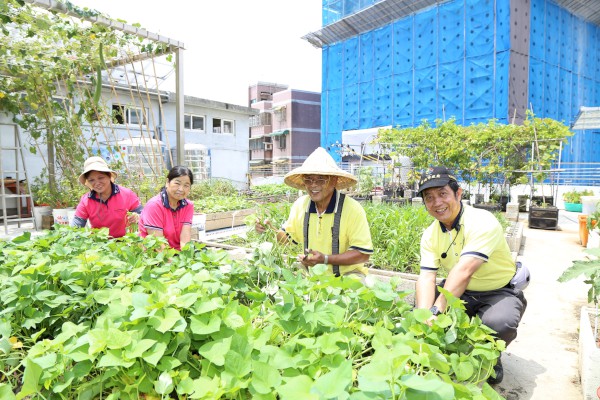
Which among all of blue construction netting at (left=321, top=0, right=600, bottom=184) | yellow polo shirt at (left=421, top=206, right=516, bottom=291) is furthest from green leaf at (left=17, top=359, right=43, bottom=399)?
blue construction netting at (left=321, top=0, right=600, bottom=184)

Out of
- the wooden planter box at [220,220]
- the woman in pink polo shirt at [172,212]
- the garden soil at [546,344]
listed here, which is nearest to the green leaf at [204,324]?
the garden soil at [546,344]

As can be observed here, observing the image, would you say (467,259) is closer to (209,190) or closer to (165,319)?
(165,319)

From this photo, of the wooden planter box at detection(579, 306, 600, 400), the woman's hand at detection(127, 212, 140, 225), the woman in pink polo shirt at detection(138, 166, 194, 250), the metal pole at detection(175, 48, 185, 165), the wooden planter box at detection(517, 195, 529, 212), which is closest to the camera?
the wooden planter box at detection(579, 306, 600, 400)

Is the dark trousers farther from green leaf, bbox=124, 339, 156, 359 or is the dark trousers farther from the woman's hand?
the woman's hand

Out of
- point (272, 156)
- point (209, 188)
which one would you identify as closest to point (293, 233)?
point (209, 188)

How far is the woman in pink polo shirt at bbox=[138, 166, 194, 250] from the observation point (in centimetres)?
349

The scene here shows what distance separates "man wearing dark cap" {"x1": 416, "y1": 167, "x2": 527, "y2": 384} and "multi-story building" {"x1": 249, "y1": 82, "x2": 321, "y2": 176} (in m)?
34.2

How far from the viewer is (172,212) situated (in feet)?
11.9

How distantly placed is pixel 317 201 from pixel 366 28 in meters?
26.2

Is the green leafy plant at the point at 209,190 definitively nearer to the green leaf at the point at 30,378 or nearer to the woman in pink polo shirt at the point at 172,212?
the woman in pink polo shirt at the point at 172,212

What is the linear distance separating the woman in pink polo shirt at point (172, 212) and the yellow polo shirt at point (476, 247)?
2014 millimetres

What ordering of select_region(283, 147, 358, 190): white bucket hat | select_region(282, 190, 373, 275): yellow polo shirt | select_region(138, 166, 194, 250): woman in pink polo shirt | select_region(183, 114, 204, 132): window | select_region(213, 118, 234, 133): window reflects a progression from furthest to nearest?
select_region(213, 118, 234, 133): window < select_region(183, 114, 204, 132): window < select_region(138, 166, 194, 250): woman in pink polo shirt < select_region(282, 190, 373, 275): yellow polo shirt < select_region(283, 147, 358, 190): white bucket hat

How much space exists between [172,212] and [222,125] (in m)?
17.0

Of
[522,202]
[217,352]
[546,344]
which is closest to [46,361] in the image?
[217,352]
